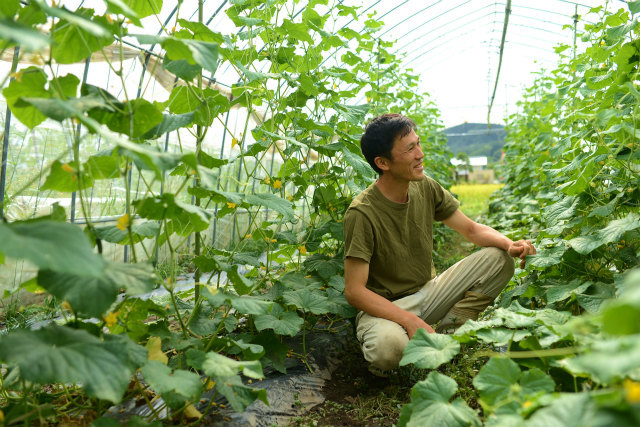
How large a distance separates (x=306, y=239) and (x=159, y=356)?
149 cm

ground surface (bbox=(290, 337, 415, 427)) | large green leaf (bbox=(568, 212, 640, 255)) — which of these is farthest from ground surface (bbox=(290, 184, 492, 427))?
large green leaf (bbox=(568, 212, 640, 255))

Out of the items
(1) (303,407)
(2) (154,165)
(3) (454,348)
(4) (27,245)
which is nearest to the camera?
(4) (27,245)

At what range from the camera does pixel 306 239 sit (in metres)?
3.40

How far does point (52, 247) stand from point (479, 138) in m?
30.5

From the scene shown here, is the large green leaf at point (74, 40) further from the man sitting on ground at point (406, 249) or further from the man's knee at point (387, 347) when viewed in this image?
the man's knee at point (387, 347)

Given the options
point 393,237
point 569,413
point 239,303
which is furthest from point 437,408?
point 393,237

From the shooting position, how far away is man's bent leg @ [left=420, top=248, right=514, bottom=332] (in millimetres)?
3078

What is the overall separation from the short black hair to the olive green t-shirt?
0.22 meters

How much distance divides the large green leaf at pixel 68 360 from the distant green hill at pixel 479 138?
945 inches

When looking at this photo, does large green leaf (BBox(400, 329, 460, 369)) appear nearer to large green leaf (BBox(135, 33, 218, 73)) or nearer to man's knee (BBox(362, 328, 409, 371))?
man's knee (BBox(362, 328, 409, 371))

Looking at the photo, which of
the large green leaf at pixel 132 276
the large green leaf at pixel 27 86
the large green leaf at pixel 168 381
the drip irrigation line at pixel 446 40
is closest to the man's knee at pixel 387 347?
the large green leaf at pixel 168 381

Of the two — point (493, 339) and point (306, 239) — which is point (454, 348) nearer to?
point (493, 339)

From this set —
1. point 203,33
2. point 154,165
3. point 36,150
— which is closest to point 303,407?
point 154,165

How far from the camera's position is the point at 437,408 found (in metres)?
1.69
